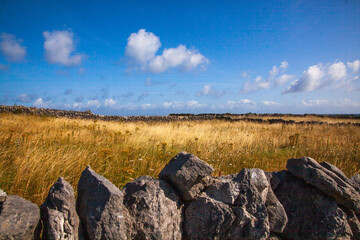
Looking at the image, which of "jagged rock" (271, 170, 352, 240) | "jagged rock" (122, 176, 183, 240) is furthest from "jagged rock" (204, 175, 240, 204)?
"jagged rock" (271, 170, 352, 240)

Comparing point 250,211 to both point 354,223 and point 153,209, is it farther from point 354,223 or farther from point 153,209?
point 354,223

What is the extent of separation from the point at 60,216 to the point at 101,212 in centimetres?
37

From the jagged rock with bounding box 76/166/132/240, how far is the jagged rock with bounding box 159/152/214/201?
2.16 ft

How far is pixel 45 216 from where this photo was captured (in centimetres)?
188

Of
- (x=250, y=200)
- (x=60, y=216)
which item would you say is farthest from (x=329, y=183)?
(x=60, y=216)

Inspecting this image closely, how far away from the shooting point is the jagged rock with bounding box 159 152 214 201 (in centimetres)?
240

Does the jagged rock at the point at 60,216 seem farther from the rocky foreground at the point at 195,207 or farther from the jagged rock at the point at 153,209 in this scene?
the jagged rock at the point at 153,209

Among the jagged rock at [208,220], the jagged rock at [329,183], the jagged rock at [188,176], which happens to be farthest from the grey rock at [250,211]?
the jagged rock at [329,183]

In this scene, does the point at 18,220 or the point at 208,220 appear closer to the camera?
the point at 18,220

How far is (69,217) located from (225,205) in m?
1.68

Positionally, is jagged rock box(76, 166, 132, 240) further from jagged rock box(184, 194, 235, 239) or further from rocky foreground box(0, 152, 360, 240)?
jagged rock box(184, 194, 235, 239)

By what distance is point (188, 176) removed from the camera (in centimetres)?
239

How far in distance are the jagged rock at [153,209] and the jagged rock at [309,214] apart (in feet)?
5.18

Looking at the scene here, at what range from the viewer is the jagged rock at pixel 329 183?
104 inches
